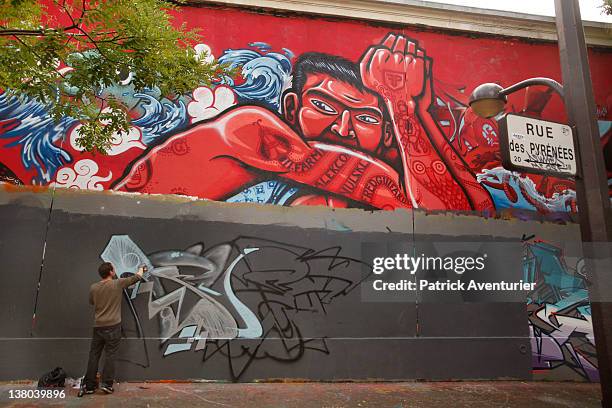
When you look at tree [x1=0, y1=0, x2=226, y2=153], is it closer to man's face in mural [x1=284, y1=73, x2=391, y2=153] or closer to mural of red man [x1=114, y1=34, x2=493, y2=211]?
mural of red man [x1=114, y1=34, x2=493, y2=211]

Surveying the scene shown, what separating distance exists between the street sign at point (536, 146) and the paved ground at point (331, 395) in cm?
328

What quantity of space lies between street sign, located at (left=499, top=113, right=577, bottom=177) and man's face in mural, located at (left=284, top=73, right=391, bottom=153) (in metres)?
3.24

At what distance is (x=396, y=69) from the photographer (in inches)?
298

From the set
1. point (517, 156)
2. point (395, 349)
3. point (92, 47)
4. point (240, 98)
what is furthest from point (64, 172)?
point (517, 156)

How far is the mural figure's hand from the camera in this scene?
24.5 feet

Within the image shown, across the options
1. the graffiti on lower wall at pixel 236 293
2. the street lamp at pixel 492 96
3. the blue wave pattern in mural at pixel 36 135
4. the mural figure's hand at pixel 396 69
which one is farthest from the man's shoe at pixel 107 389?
the mural figure's hand at pixel 396 69

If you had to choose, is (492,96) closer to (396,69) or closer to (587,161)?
(587,161)

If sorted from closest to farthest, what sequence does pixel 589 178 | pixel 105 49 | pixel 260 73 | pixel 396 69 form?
pixel 589 178
pixel 105 49
pixel 260 73
pixel 396 69

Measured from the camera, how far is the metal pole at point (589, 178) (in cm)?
370

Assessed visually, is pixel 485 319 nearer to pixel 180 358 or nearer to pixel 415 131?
pixel 415 131

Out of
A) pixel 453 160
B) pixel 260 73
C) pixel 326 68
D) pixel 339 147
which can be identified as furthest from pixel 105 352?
pixel 453 160

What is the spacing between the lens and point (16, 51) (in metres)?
4.10

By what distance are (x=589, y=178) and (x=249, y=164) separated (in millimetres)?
4734

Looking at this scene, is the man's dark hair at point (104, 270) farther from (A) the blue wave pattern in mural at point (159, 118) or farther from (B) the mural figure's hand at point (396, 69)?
(B) the mural figure's hand at point (396, 69)
